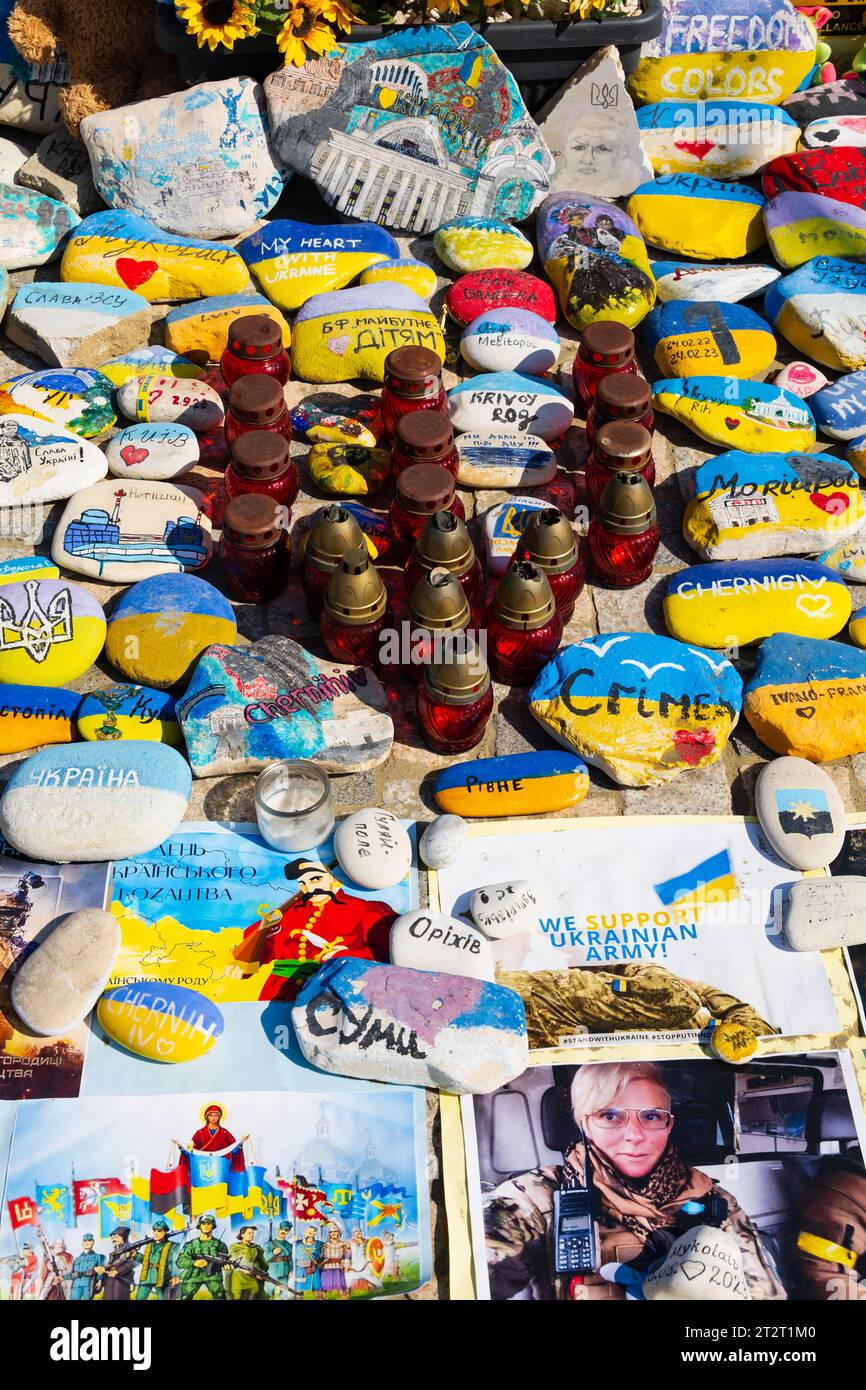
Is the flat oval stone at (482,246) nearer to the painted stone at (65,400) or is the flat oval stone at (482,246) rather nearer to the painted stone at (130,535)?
the painted stone at (65,400)

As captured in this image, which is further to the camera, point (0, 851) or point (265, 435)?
point (265, 435)

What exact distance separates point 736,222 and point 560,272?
0.66 meters

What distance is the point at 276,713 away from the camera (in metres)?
2.85

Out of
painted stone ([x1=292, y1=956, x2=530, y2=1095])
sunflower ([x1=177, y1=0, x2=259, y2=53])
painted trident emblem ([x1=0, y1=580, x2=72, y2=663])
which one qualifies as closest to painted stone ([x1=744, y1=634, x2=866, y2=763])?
painted stone ([x1=292, y1=956, x2=530, y2=1095])

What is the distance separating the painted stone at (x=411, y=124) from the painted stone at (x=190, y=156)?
0.09 metres

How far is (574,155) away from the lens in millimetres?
4168

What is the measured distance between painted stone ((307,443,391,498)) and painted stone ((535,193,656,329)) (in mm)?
893

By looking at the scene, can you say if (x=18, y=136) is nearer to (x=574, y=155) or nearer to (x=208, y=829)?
(x=574, y=155)

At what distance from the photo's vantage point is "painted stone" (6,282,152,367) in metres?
3.67

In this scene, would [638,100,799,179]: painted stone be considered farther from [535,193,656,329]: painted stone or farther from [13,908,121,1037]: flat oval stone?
[13,908,121,1037]: flat oval stone

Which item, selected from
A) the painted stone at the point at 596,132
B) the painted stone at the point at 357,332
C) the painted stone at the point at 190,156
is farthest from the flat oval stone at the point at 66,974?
the painted stone at the point at 596,132
